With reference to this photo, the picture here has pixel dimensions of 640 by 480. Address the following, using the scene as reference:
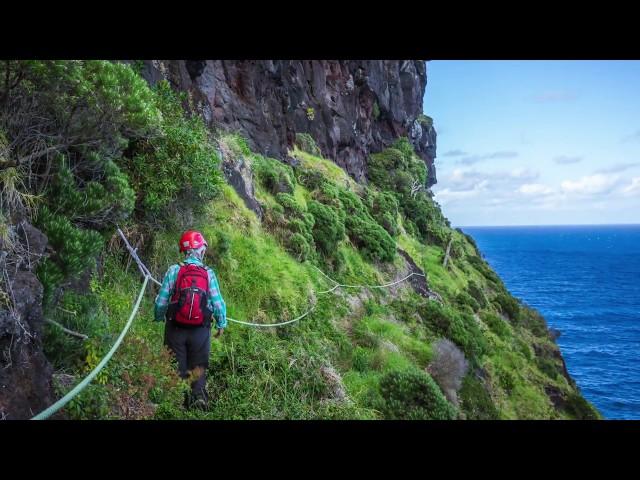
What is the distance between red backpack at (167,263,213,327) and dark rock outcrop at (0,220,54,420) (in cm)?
126

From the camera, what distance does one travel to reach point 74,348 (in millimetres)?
4949

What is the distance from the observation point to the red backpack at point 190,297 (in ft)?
16.3

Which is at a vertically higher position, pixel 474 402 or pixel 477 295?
pixel 477 295

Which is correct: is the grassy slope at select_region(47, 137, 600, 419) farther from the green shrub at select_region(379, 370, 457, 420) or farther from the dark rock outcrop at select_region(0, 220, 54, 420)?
the dark rock outcrop at select_region(0, 220, 54, 420)

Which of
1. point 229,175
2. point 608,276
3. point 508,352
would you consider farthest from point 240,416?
point 608,276

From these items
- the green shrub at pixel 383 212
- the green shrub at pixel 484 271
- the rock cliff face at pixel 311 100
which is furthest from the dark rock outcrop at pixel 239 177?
the green shrub at pixel 484 271

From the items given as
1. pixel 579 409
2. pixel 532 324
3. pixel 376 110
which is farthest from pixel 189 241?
pixel 376 110

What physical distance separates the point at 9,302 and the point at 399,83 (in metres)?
48.7

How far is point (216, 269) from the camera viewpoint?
8.78 metres

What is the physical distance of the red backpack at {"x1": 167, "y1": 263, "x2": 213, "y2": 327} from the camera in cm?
496

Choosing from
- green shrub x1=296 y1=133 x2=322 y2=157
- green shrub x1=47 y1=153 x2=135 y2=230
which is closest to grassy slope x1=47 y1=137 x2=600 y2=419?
green shrub x1=47 y1=153 x2=135 y2=230

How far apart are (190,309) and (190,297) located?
5.8 inches

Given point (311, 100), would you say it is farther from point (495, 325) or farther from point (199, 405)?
point (199, 405)
